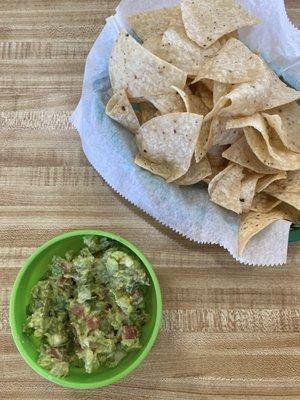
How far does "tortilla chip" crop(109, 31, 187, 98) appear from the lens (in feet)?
4.10

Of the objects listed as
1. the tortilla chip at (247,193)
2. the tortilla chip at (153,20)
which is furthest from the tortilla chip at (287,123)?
the tortilla chip at (153,20)

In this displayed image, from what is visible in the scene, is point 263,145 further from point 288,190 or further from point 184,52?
point 184,52

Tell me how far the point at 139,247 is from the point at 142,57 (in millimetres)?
428

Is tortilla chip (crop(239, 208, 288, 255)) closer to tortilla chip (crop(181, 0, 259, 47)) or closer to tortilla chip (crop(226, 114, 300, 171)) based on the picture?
tortilla chip (crop(226, 114, 300, 171))

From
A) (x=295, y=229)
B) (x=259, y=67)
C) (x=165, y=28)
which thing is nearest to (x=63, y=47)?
(x=165, y=28)

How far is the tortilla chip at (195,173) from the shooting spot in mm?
1270

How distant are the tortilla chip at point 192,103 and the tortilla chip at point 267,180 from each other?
208 mm

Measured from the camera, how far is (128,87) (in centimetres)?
129

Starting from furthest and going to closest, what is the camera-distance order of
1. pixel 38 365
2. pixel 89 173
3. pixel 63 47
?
pixel 63 47
pixel 89 173
pixel 38 365

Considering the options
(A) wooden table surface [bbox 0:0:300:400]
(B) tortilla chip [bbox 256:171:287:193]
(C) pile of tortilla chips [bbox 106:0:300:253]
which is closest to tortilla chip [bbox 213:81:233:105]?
(C) pile of tortilla chips [bbox 106:0:300:253]

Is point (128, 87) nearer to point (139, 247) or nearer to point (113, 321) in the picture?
point (139, 247)

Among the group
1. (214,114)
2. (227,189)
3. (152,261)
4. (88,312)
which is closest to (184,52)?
(214,114)

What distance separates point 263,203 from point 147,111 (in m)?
0.35

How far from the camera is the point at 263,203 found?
4.22 feet
